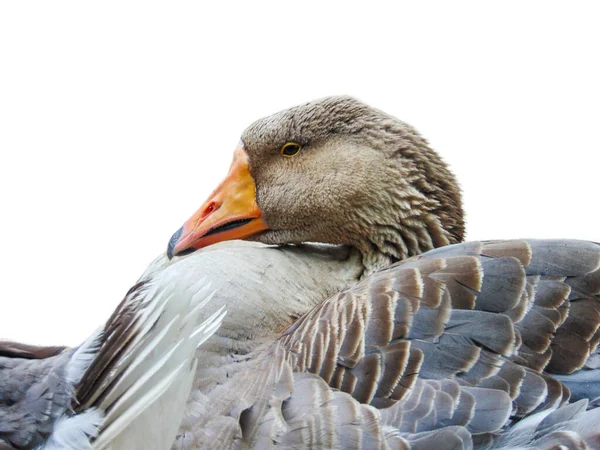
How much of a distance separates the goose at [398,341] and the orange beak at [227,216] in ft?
0.04

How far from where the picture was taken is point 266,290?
1.52 m

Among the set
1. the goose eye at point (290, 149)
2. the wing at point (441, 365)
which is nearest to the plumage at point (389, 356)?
the wing at point (441, 365)

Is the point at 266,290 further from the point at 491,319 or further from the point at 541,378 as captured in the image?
the point at 541,378

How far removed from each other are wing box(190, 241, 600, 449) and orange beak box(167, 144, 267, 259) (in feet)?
1.29

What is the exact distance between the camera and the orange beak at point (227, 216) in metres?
1.68

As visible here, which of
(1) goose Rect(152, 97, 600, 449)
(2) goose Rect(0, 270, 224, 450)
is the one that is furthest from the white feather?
(1) goose Rect(152, 97, 600, 449)

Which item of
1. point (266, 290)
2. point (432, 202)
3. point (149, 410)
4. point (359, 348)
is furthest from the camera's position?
point (432, 202)

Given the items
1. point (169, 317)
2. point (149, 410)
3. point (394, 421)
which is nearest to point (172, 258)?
point (169, 317)

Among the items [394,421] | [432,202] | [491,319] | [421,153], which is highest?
[421,153]

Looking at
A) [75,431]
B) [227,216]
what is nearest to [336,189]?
[227,216]

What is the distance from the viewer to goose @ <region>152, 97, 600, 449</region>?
48.2 inches

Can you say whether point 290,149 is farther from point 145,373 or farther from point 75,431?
point 75,431

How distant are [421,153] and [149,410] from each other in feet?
2.90

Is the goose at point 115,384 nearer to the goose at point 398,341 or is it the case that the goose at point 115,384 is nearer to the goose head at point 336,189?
Result: the goose at point 398,341
